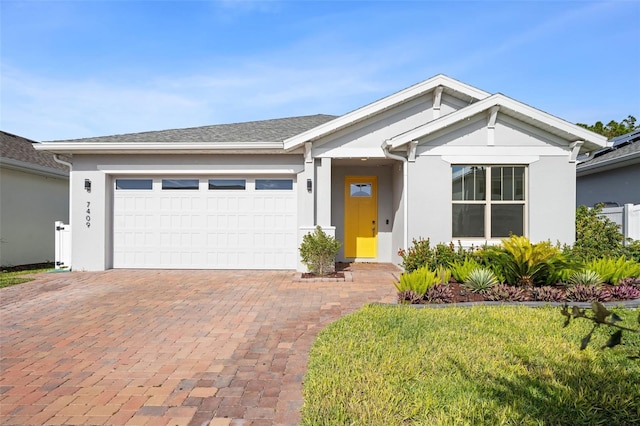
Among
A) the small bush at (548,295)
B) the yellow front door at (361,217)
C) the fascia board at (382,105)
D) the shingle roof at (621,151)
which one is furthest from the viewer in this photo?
the yellow front door at (361,217)

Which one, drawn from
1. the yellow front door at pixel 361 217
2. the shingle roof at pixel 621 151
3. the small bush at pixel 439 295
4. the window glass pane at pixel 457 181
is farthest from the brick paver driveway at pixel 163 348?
the shingle roof at pixel 621 151

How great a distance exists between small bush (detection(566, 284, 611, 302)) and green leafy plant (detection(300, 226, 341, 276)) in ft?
16.6

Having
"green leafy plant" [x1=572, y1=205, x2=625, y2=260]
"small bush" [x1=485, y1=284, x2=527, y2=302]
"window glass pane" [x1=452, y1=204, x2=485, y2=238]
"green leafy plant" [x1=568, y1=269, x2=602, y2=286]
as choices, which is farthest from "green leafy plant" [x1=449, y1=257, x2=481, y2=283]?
"green leafy plant" [x1=572, y1=205, x2=625, y2=260]

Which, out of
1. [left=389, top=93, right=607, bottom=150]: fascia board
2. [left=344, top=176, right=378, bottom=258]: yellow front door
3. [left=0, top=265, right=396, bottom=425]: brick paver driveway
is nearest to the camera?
[left=0, top=265, right=396, bottom=425]: brick paver driveway

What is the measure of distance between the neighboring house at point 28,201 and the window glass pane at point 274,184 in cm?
800

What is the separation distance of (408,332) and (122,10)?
9.94 meters

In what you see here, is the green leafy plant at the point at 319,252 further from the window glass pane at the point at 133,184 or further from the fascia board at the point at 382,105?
the window glass pane at the point at 133,184

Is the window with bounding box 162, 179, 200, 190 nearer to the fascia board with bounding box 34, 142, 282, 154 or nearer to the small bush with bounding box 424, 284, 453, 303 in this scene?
the fascia board with bounding box 34, 142, 282, 154

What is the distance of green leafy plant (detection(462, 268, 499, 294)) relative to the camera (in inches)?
261

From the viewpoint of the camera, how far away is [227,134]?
36.1 feet

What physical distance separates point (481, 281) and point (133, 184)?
9682mm

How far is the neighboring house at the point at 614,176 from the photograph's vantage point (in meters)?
11.1

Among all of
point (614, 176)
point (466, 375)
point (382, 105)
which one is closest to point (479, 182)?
point (382, 105)

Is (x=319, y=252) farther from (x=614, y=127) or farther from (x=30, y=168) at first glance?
(x=614, y=127)
